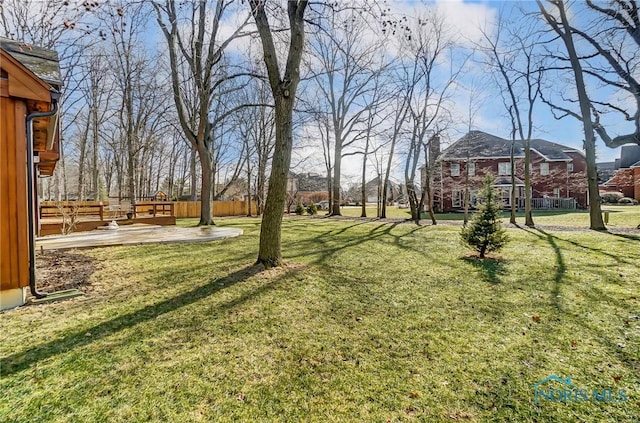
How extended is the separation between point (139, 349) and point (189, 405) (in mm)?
1041

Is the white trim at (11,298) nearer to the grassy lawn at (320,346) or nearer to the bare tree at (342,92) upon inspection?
the grassy lawn at (320,346)

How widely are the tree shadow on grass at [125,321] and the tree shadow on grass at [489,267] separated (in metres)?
3.89

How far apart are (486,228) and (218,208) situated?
2355 cm

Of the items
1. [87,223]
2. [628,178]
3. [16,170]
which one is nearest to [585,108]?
[16,170]

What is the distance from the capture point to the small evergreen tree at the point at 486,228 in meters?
7.16

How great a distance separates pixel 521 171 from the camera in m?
28.2

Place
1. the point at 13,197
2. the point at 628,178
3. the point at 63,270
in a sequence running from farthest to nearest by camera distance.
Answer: the point at 628,178
the point at 63,270
the point at 13,197

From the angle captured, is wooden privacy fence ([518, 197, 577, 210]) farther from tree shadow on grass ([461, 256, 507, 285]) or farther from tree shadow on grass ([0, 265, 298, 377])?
tree shadow on grass ([0, 265, 298, 377])

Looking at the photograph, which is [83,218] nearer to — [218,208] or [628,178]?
[218,208]

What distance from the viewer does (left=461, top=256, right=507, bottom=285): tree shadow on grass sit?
5770 millimetres

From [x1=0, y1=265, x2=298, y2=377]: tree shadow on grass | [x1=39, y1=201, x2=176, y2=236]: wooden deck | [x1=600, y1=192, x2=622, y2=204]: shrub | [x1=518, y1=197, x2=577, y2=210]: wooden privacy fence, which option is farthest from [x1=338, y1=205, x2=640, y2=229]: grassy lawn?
[x1=39, y1=201, x2=176, y2=236]: wooden deck

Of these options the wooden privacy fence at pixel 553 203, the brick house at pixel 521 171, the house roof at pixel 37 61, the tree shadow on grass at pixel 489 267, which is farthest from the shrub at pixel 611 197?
the house roof at pixel 37 61

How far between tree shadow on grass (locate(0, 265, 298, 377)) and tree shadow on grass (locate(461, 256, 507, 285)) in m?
3.89

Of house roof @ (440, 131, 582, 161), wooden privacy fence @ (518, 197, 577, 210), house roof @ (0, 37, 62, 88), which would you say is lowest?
wooden privacy fence @ (518, 197, 577, 210)
